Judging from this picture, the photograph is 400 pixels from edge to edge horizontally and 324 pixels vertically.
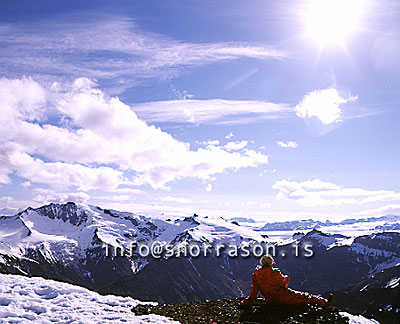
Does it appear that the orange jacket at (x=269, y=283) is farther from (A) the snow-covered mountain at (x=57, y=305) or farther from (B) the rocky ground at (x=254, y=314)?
(A) the snow-covered mountain at (x=57, y=305)

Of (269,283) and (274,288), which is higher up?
(269,283)

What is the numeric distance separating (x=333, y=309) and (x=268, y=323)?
541 centimetres

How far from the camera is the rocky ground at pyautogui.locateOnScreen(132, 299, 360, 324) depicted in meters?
17.8

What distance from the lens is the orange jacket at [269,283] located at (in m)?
19.4

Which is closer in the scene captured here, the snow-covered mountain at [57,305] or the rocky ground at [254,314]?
the rocky ground at [254,314]

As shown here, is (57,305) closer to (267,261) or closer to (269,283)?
(269,283)

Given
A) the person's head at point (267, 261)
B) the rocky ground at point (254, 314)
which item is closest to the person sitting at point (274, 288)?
the person's head at point (267, 261)

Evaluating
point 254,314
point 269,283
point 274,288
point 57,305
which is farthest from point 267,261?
point 57,305

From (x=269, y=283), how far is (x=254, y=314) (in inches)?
78.7

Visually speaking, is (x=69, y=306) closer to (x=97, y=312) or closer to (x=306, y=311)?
(x=97, y=312)

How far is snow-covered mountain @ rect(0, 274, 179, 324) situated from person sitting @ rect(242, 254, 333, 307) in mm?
5530

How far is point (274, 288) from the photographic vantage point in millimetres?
19656

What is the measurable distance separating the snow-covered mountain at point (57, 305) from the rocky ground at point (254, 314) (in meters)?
1.30

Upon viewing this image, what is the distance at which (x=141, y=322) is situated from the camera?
1856cm
